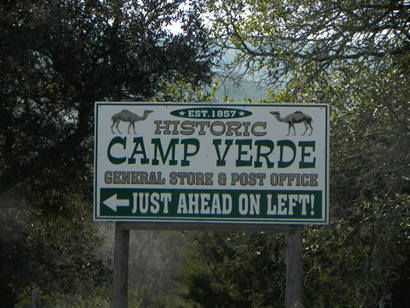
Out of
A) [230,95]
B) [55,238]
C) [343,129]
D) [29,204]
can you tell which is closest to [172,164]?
[343,129]

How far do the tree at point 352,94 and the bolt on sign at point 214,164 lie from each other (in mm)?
2609

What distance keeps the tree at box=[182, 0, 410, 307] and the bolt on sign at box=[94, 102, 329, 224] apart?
261 cm

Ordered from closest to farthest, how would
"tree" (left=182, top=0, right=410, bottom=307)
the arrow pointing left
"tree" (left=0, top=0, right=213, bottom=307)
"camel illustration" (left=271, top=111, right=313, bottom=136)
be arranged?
"camel illustration" (left=271, top=111, right=313, bottom=136)
the arrow pointing left
"tree" (left=182, top=0, right=410, bottom=307)
"tree" (left=0, top=0, right=213, bottom=307)

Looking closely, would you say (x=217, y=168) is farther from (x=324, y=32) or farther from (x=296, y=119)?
(x=324, y=32)

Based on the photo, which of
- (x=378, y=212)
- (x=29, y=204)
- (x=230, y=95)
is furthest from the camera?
(x=29, y=204)

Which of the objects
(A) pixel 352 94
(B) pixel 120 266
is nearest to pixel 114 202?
(B) pixel 120 266

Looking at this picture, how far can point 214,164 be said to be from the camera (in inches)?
326

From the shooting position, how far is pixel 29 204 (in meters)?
16.4

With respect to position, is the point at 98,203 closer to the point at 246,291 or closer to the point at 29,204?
the point at 29,204

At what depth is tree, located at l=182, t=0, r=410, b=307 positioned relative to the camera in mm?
10820

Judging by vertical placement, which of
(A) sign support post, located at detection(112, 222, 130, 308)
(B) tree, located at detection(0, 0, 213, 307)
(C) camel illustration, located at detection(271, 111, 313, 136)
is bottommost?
(A) sign support post, located at detection(112, 222, 130, 308)

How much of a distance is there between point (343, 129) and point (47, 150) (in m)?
6.14

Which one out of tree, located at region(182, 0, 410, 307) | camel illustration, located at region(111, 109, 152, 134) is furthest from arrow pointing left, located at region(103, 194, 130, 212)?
tree, located at region(182, 0, 410, 307)

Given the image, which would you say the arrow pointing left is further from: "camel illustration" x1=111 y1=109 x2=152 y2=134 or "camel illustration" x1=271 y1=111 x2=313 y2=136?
"camel illustration" x1=271 y1=111 x2=313 y2=136
